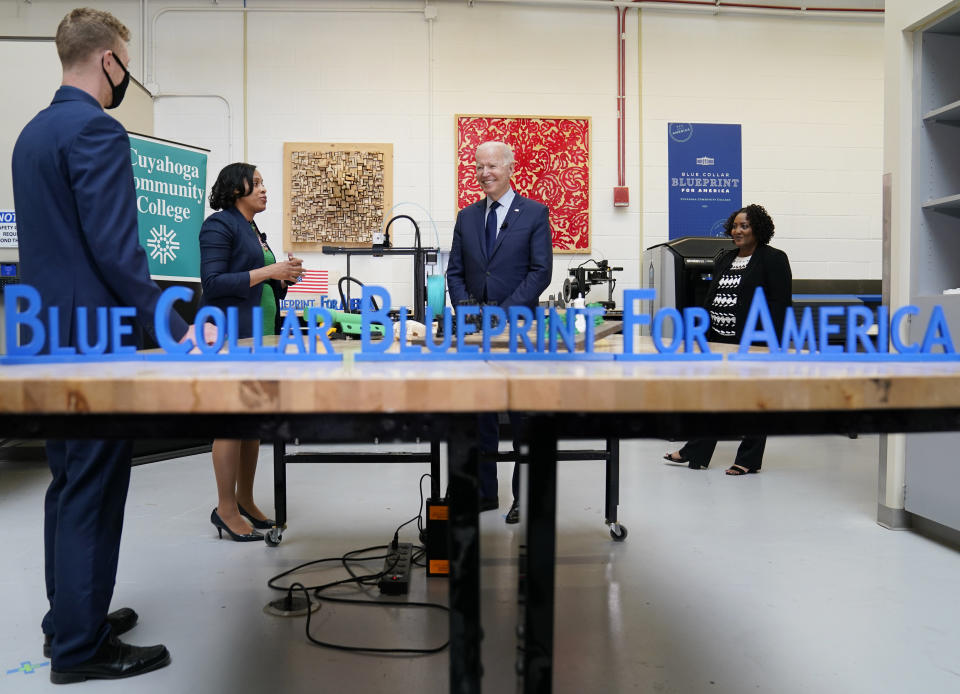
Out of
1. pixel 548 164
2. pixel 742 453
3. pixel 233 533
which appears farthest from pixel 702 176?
pixel 233 533

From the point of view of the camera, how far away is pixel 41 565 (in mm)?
2408

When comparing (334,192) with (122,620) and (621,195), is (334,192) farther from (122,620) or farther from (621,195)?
(122,620)

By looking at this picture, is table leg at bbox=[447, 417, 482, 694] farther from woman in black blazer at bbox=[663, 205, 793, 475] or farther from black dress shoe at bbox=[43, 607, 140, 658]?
woman in black blazer at bbox=[663, 205, 793, 475]

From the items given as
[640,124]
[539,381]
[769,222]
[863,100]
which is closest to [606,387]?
[539,381]

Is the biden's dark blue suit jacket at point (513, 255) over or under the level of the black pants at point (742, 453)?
over

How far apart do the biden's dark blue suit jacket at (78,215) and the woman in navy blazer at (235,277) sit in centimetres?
70

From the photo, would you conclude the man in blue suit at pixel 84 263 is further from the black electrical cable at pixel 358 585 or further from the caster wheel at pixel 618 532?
the caster wheel at pixel 618 532

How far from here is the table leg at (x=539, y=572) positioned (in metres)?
0.88

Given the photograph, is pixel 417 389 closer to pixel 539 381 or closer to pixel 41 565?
pixel 539 381

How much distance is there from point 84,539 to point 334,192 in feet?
13.3

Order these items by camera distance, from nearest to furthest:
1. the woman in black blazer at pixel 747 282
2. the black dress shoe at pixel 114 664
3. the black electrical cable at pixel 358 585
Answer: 1. the black dress shoe at pixel 114 664
2. the black electrical cable at pixel 358 585
3. the woman in black blazer at pixel 747 282

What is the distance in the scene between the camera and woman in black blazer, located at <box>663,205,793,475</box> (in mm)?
3494

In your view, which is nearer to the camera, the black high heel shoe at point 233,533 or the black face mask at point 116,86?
the black face mask at point 116,86

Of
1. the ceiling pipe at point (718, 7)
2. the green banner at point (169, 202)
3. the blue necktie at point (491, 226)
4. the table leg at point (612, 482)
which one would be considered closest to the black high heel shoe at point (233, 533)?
the table leg at point (612, 482)
